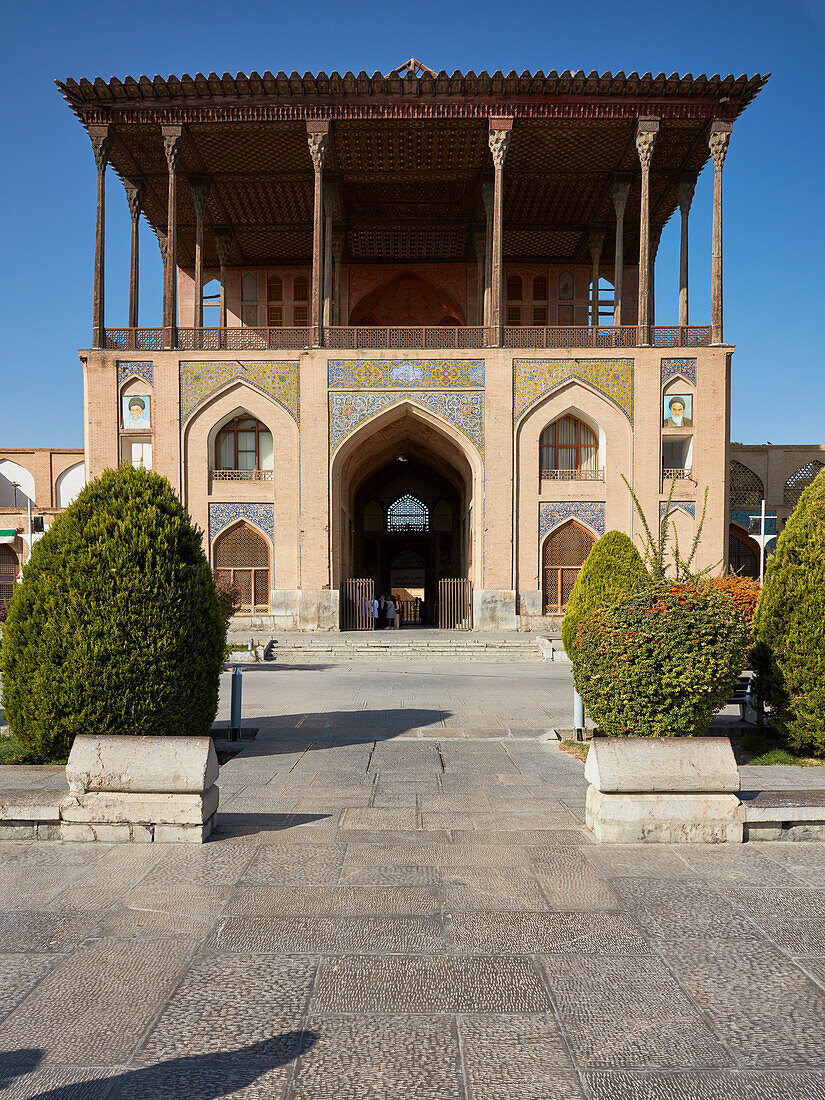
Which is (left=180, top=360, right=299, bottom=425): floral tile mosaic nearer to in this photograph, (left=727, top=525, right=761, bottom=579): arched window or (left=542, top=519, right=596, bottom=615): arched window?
(left=542, top=519, right=596, bottom=615): arched window

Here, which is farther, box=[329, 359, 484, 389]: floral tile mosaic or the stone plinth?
box=[329, 359, 484, 389]: floral tile mosaic

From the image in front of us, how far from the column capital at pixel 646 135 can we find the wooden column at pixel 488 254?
4.24 metres

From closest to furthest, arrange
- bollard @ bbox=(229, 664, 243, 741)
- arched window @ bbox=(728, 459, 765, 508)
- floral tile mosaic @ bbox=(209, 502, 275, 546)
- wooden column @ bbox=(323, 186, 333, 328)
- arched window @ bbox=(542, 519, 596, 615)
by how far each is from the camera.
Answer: bollard @ bbox=(229, 664, 243, 741) → arched window @ bbox=(542, 519, 596, 615) → floral tile mosaic @ bbox=(209, 502, 275, 546) → wooden column @ bbox=(323, 186, 333, 328) → arched window @ bbox=(728, 459, 765, 508)

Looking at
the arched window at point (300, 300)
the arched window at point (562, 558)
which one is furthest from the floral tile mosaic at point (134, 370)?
the arched window at point (562, 558)

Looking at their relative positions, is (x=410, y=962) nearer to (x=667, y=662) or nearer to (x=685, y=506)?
(x=667, y=662)

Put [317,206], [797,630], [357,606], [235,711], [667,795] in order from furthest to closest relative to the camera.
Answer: [357,606] → [317,206] → [235,711] → [797,630] → [667,795]

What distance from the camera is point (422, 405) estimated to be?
21266 mm

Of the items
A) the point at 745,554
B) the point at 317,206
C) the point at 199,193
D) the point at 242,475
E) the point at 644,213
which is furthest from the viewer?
the point at 745,554

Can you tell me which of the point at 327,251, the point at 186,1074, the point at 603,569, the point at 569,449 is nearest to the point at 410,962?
the point at 186,1074

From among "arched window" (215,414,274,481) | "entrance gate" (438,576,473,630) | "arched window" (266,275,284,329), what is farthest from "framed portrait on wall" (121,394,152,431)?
"entrance gate" (438,576,473,630)

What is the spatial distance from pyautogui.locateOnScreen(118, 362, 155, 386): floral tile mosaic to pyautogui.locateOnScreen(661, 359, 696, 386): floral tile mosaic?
14081mm

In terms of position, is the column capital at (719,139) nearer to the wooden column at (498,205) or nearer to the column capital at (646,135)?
the column capital at (646,135)

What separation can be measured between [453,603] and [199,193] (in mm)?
14472

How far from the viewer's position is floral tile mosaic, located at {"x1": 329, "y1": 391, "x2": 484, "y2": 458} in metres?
21.2
